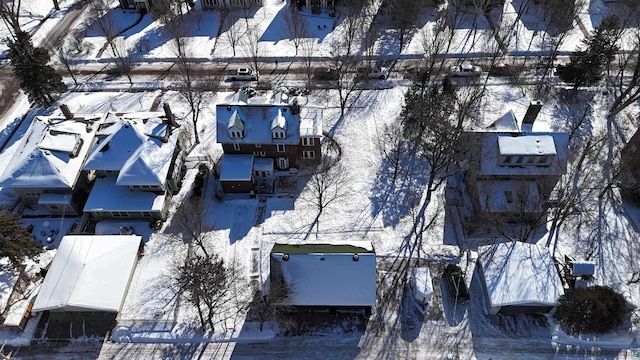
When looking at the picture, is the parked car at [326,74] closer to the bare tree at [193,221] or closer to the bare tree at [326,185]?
the bare tree at [326,185]

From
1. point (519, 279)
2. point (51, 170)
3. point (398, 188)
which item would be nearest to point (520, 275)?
point (519, 279)

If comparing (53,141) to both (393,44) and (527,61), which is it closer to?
(393,44)

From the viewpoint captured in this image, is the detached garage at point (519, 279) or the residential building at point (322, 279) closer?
the residential building at point (322, 279)

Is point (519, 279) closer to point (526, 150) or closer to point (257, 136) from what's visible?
point (526, 150)

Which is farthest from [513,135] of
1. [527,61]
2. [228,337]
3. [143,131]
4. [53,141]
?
[53,141]

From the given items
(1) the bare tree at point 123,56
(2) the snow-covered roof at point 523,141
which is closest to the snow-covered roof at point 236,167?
(2) the snow-covered roof at point 523,141

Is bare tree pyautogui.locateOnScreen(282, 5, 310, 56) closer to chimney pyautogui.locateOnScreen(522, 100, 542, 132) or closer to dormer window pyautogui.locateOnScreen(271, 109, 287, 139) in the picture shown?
dormer window pyautogui.locateOnScreen(271, 109, 287, 139)
